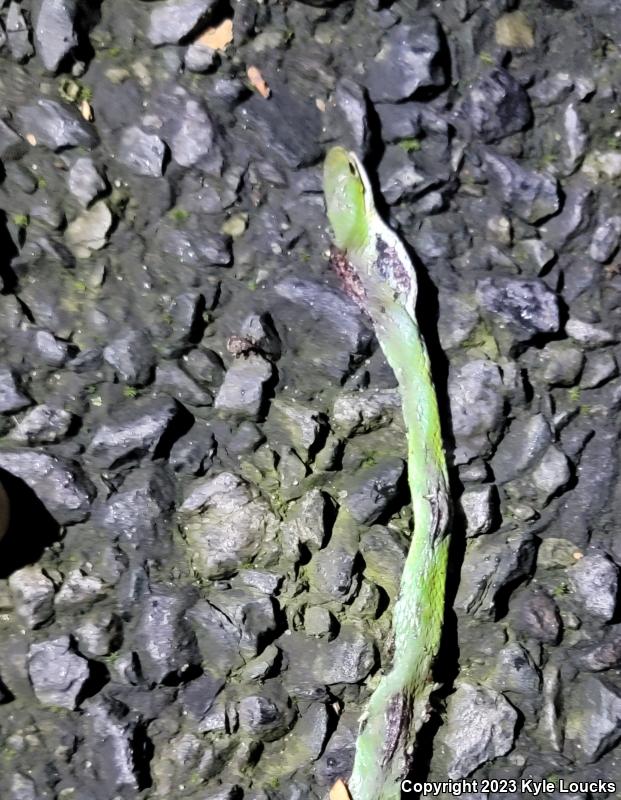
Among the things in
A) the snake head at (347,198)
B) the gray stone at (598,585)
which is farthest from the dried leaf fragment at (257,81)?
the gray stone at (598,585)

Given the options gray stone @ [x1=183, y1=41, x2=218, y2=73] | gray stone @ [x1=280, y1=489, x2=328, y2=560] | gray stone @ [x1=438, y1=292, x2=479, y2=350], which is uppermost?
gray stone @ [x1=183, y1=41, x2=218, y2=73]

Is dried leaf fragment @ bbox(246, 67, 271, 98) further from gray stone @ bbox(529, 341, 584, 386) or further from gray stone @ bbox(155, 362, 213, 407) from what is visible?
gray stone @ bbox(529, 341, 584, 386)

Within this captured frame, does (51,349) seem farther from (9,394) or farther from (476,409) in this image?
(476,409)

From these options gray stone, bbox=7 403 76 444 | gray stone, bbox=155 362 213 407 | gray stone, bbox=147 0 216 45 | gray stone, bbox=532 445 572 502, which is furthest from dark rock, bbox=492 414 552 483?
gray stone, bbox=147 0 216 45

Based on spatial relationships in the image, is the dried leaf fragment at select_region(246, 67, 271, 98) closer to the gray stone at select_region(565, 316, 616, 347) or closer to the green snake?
the green snake

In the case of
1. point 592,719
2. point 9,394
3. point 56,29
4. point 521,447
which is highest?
point 56,29

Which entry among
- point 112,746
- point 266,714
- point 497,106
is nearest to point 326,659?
point 266,714

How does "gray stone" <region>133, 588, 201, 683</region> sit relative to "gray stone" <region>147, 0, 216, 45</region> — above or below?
below
